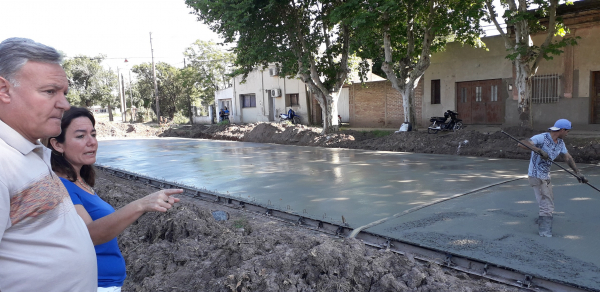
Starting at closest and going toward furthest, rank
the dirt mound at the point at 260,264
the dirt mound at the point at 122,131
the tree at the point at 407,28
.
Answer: the dirt mound at the point at 260,264, the tree at the point at 407,28, the dirt mound at the point at 122,131

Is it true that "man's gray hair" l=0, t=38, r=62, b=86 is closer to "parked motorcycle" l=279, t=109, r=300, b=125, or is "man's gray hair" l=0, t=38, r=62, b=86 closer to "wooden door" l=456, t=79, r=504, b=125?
"wooden door" l=456, t=79, r=504, b=125

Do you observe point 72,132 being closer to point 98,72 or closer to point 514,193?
point 514,193

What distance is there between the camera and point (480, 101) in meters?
19.2

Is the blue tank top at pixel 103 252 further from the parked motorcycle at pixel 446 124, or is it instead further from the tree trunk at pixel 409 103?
the parked motorcycle at pixel 446 124

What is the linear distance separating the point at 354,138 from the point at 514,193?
9781 millimetres

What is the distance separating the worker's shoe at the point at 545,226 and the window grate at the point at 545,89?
1318cm

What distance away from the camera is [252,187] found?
28.7 feet

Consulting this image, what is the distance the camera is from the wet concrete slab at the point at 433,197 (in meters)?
4.68

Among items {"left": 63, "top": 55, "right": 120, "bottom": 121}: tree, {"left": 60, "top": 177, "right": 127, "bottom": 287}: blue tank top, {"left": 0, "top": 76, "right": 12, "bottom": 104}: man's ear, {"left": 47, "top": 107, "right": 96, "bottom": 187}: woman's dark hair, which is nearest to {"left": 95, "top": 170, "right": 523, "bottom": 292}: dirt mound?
{"left": 60, "top": 177, "right": 127, "bottom": 287}: blue tank top

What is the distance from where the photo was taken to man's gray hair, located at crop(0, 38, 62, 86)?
4.87ft

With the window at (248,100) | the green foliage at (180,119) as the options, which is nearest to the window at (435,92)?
the window at (248,100)

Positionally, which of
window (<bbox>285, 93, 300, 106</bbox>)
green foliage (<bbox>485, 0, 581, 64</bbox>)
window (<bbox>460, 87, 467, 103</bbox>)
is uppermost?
green foliage (<bbox>485, 0, 581, 64</bbox>)

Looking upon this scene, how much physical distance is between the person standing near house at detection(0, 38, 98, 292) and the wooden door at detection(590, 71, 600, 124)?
18244mm

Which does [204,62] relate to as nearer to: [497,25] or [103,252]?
[497,25]
